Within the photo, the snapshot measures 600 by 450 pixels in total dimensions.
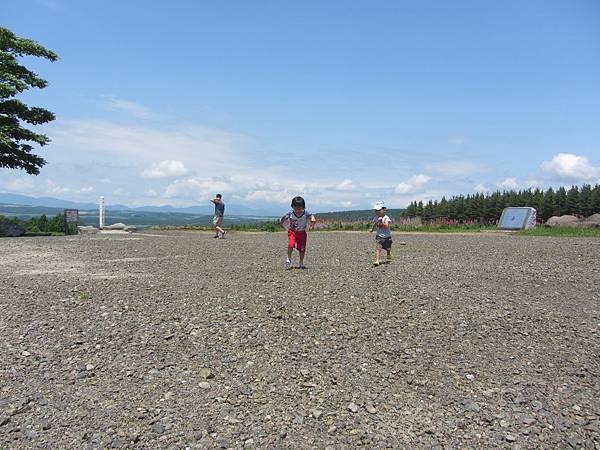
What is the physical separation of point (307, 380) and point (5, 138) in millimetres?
18114

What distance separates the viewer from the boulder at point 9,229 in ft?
66.4

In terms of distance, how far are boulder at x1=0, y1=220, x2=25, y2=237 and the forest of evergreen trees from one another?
28125 millimetres

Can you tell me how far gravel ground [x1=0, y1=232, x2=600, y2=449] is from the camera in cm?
388

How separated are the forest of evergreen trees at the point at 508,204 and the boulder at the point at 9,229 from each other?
28.1 meters

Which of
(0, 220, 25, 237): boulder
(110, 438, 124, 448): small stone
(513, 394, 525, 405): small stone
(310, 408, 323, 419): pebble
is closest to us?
(110, 438, 124, 448): small stone

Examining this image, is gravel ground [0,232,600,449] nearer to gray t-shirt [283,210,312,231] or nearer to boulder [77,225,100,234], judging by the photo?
gray t-shirt [283,210,312,231]

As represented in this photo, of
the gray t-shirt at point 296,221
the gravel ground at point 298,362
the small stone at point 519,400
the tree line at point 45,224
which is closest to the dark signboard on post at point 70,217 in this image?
the tree line at point 45,224

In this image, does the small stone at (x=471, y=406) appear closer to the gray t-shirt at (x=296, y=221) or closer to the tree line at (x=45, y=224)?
the gray t-shirt at (x=296, y=221)

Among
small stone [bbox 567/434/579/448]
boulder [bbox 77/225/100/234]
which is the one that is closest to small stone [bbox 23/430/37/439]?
small stone [bbox 567/434/579/448]

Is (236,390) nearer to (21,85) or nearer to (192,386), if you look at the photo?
(192,386)

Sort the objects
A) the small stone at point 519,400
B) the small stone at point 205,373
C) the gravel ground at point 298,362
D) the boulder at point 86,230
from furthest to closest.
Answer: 1. the boulder at point 86,230
2. the small stone at point 205,373
3. the small stone at point 519,400
4. the gravel ground at point 298,362

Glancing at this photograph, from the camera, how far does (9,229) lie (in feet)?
67.2

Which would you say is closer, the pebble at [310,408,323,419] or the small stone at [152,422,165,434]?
the small stone at [152,422,165,434]

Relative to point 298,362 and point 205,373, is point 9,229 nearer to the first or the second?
point 205,373
